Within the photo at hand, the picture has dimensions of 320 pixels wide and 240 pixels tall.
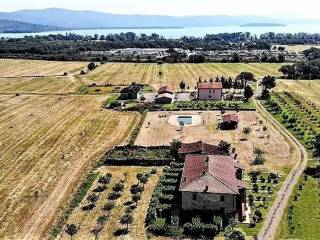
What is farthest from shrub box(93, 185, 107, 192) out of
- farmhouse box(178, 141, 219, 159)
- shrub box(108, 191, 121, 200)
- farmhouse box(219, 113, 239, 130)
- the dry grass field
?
the dry grass field

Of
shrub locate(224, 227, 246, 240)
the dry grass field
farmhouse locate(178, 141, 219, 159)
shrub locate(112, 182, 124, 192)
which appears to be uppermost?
farmhouse locate(178, 141, 219, 159)

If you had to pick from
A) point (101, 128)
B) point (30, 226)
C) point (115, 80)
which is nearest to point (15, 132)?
point (101, 128)

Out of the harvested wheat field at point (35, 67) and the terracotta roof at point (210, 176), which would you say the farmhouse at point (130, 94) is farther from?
the terracotta roof at point (210, 176)

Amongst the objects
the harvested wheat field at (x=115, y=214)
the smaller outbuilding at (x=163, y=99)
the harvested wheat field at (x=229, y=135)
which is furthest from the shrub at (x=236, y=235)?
the smaller outbuilding at (x=163, y=99)

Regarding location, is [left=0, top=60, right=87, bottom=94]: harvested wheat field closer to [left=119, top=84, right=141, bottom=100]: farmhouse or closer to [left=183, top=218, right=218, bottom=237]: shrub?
[left=119, top=84, right=141, bottom=100]: farmhouse

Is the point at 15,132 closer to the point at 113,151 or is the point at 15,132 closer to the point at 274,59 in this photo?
the point at 113,151
